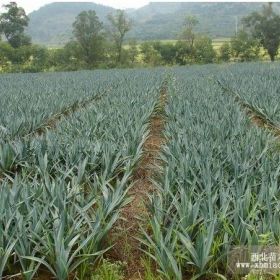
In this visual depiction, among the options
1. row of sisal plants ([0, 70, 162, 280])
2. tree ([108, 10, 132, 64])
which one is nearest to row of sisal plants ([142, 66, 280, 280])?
row of sisal plants ([0, 70, 162, 280])

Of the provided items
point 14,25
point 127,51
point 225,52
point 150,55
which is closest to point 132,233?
point 225,52

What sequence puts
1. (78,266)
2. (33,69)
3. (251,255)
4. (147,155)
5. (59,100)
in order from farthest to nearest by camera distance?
(33,69) < (59,100) < (147,155) < (78,266) < (251,255)

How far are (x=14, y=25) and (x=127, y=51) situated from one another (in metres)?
19.6

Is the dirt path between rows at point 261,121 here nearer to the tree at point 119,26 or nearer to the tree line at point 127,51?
the tree line at point 127,51

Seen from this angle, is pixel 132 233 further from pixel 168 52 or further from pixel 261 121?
pixel 168 52

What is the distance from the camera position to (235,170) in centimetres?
359

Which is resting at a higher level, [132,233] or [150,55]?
[150,55]

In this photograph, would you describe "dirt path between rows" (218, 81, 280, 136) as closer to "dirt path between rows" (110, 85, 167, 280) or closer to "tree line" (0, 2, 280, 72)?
"dirt path between rows" (110, 85, 167, 280)

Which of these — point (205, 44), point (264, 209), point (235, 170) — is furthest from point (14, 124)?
point (205, 44)

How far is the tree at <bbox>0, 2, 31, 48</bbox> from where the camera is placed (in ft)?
200

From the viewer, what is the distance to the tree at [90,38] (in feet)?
173

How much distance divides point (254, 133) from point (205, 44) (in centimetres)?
4859

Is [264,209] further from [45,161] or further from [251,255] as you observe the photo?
[45,161]

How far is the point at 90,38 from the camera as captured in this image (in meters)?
53.4
